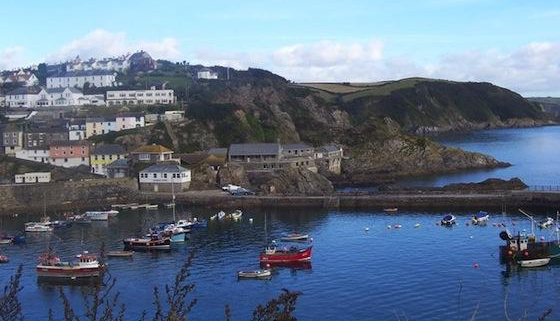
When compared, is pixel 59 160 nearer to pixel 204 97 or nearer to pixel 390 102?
pixel 204 97

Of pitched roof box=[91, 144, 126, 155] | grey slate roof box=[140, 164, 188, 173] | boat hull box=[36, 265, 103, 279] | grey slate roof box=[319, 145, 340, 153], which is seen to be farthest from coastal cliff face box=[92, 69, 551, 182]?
boat hull box=[36, 265, 103, 279]

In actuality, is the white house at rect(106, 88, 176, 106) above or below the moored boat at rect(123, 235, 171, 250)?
above

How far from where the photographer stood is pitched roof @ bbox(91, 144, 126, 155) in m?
70.2

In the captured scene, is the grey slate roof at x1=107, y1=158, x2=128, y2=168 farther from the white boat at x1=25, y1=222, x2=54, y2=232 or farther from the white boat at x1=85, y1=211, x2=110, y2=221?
the white boat at x1=25, y1=222, x2=54, y2=232

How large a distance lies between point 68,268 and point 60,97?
2633 inches

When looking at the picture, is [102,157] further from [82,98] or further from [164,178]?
[82,98]

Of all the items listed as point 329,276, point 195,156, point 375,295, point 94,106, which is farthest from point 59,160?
point 375,295

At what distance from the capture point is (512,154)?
333 feet

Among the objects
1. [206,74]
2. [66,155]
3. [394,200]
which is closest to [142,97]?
[66,155]

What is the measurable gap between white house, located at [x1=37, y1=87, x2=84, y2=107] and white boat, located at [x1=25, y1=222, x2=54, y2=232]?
50359 mm

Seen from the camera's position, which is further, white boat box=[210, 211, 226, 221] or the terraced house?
the terraced house

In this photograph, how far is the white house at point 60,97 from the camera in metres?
98.6

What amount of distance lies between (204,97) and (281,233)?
57.8 meters

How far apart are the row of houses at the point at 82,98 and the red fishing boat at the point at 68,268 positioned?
6322 centimetres
